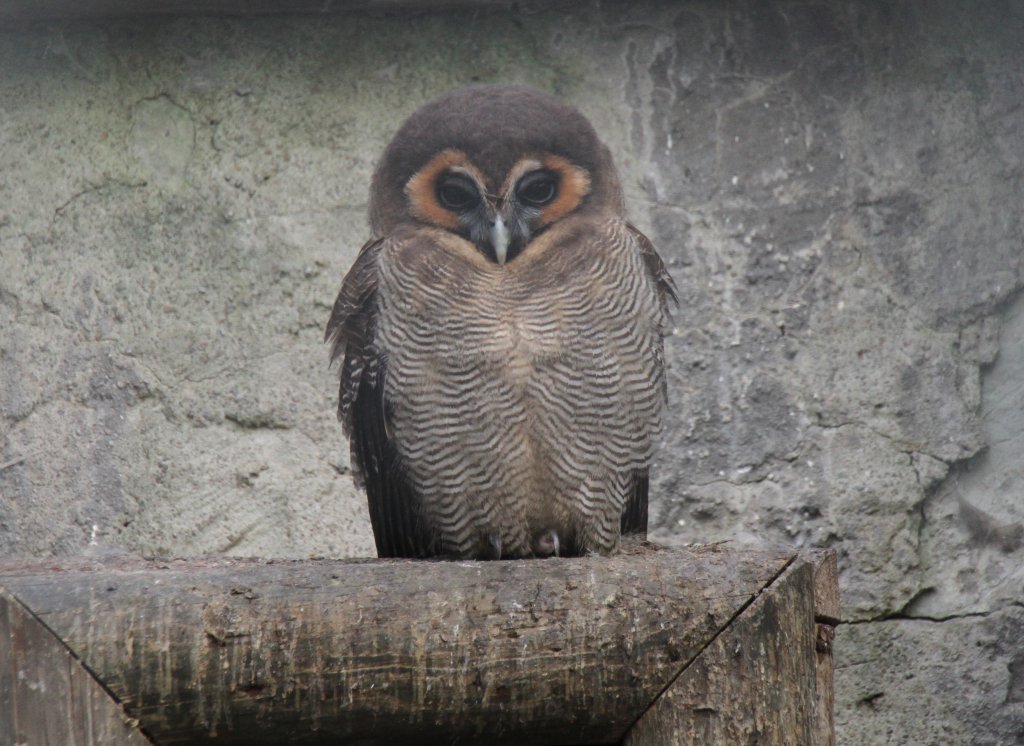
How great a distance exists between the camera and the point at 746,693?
1.82 m

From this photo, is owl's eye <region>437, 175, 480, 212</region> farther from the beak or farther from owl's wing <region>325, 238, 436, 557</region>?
owl's wing <region>325, 238, 436, 557</region>

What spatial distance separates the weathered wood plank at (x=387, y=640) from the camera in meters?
1.74

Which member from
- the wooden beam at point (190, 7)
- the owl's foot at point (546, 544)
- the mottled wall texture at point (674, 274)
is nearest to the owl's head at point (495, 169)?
the owl's foot at point (546, 544)

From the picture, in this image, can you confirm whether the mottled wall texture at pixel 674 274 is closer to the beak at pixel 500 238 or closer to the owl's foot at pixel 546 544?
the owl's foot at pixel 546 544

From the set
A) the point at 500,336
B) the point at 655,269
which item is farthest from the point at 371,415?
the point at 655,269

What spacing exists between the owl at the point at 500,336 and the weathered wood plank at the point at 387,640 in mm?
829

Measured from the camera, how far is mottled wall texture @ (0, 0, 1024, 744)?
3.48 m

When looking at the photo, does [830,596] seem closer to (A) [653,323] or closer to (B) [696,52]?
(A) [653,323]

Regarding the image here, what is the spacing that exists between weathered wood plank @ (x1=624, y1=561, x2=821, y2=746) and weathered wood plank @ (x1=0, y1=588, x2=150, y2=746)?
71 centimetres

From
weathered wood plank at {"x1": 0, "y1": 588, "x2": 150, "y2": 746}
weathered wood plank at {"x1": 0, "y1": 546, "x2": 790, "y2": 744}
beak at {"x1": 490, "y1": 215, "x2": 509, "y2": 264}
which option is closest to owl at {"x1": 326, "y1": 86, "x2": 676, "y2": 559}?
beak at {"x1": 490, "y1": 215, "x2": 509, "y2": 264}

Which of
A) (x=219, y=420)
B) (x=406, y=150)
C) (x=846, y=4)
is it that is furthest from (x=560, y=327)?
(x=846, y=4)

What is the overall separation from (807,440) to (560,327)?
109cm

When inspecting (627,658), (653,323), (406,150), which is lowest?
(627,658)

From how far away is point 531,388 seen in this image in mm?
2707
